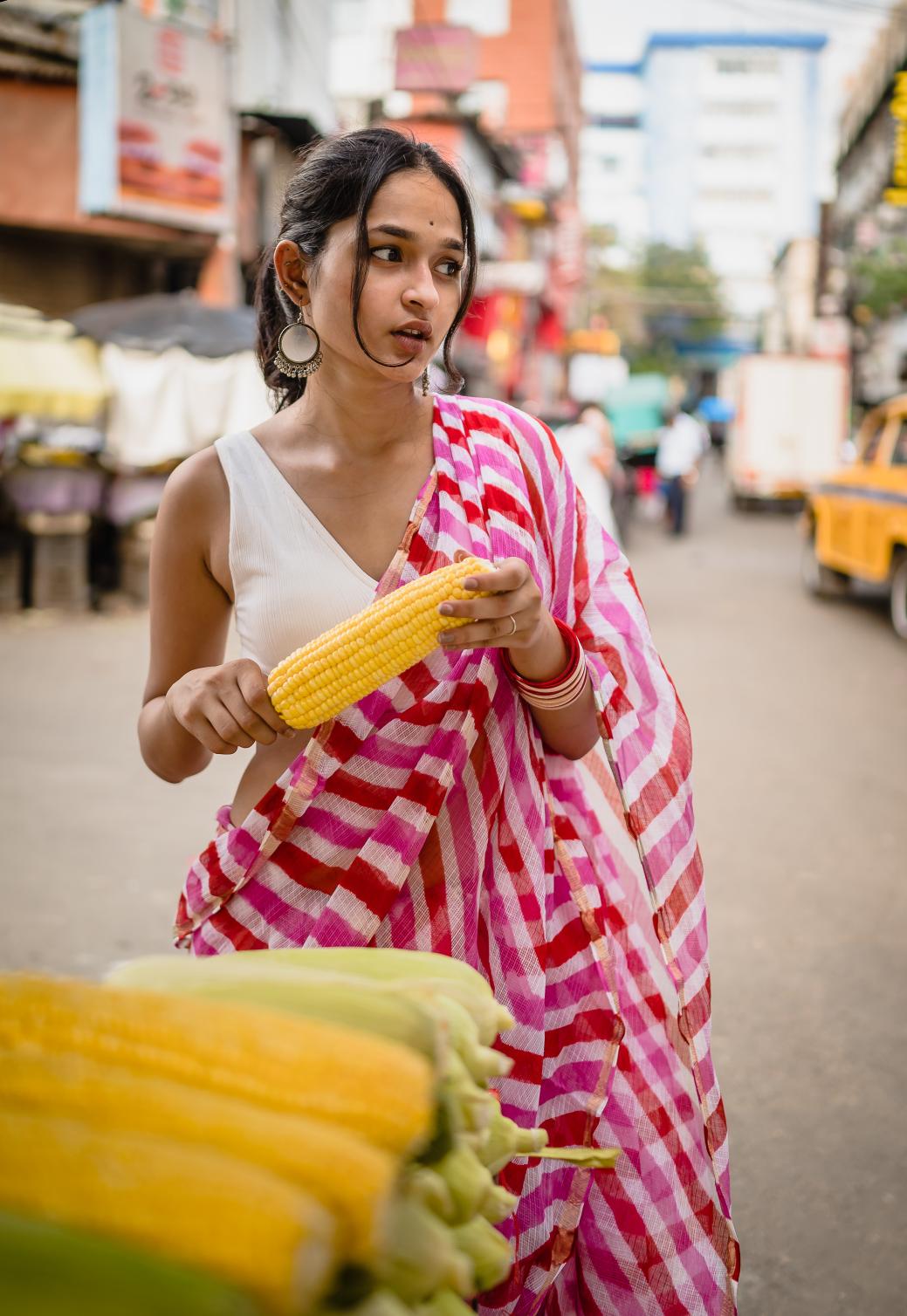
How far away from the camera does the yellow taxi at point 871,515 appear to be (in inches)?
426

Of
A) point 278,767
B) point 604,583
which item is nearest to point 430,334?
point 604,583

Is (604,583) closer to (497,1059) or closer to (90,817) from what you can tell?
(497,1059)

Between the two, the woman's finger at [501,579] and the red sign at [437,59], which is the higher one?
the red sign at [437,59]

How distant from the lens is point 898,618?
10.8 meters

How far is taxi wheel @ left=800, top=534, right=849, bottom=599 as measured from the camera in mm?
13180

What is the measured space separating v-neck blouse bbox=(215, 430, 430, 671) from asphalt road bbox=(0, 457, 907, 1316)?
1846 millimetres

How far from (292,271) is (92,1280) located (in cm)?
149

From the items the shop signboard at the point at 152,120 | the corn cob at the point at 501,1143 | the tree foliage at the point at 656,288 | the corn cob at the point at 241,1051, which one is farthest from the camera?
the tree foliage at the point at 656,288

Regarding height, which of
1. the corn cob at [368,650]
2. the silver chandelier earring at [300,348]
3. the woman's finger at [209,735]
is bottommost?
the woman's finger at [209,735]

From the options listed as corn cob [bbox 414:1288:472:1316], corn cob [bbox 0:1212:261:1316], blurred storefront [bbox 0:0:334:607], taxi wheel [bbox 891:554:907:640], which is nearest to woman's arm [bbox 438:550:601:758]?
corn cob [bbox 414:1288:472:1316]

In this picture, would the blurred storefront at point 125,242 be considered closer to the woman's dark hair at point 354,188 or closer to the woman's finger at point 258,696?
the woman's dark hair at point 354,188

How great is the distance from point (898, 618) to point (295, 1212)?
1090 cm

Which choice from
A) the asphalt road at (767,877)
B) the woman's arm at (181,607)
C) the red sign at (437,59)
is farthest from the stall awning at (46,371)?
the red sign at (437,59)

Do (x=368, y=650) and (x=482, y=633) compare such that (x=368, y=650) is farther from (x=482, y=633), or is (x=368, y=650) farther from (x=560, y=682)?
(x=560, y=682)
